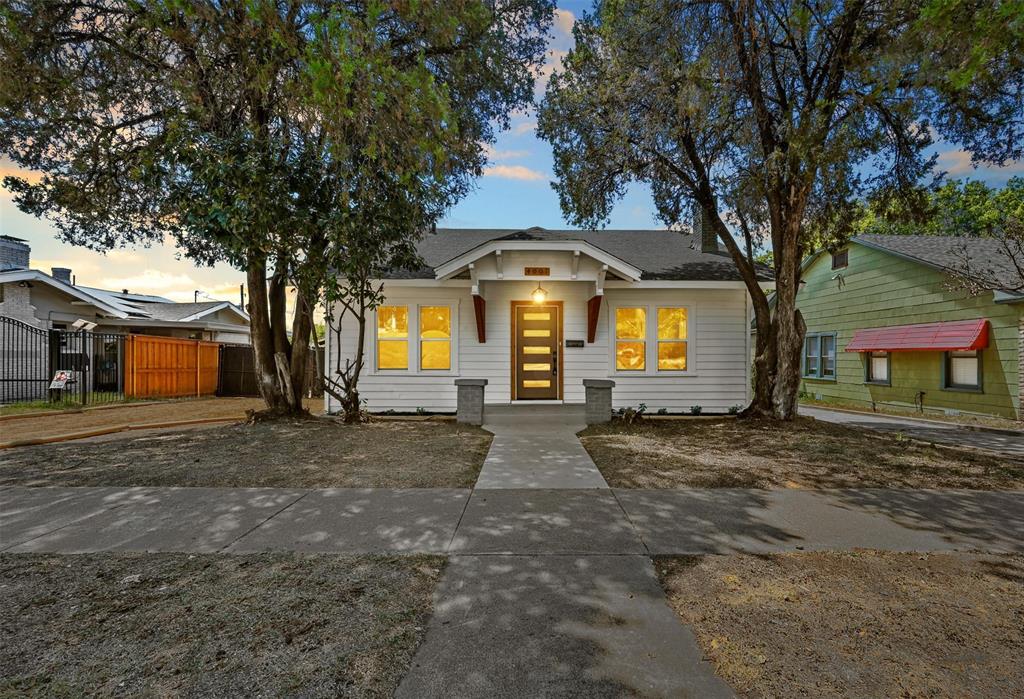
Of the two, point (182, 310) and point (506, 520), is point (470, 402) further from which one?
point (182, 310)

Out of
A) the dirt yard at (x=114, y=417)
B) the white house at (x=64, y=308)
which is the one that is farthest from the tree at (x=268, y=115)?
the white house at (x=64, y=308)

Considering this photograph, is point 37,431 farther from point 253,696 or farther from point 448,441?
point 253,696

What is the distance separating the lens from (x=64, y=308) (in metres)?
16.4

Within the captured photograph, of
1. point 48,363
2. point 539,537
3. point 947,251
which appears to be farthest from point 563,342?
point 48,363

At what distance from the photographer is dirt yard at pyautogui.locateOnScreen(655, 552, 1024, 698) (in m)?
2.14

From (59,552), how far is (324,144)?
22.0ft

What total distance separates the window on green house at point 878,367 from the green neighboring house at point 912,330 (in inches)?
1.2

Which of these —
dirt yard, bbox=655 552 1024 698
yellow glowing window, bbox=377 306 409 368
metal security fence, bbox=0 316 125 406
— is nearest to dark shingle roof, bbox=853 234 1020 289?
dirt yard, bbox=655 552 1024 698

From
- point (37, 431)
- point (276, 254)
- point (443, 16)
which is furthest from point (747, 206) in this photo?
point (37, 431)

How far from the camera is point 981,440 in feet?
28.1

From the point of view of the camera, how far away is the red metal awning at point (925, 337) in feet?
38.0

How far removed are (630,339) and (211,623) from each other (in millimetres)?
9674

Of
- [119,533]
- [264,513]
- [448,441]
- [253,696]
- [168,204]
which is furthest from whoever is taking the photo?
[168,204]

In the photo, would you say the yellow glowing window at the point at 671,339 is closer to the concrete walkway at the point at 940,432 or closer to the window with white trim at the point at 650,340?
the window with white trim at the point at 650,340
